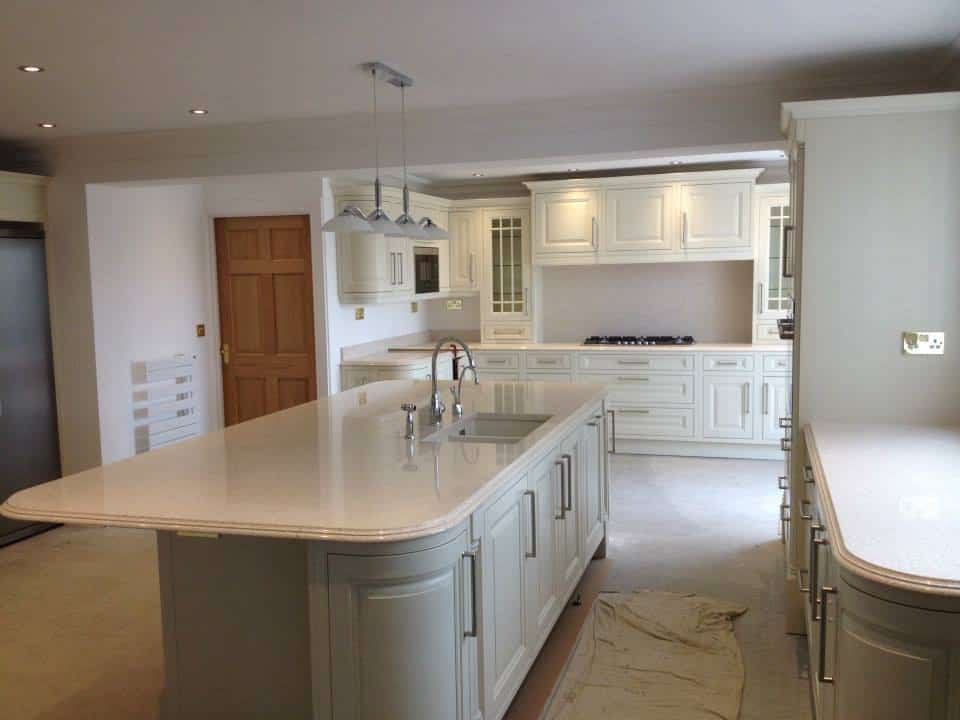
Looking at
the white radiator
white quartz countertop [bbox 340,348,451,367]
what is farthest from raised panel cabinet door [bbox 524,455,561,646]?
the white radiator

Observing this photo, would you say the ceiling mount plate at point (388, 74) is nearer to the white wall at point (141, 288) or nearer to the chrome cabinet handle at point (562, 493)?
the chrome cabinet handle at point (562, 493)

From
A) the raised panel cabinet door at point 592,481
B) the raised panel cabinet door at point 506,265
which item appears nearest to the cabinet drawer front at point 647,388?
the raised panel cabinet door at point 506,265

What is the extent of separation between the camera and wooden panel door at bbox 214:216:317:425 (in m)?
6.18

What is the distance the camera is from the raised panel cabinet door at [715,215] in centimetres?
657

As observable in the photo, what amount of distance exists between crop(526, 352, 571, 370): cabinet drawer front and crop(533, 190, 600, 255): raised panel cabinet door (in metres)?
0.84

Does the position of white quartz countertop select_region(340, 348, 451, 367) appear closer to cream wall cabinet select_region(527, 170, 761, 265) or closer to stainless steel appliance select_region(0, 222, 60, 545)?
cream wall cabinet select_region(527, 170, 761, 265)

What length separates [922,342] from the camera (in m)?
3.24

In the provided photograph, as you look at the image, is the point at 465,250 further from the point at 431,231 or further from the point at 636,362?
the point at 431,231

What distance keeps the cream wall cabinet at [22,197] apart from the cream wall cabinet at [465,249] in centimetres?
325

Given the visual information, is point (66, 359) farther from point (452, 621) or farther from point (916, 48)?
point (916, 48)

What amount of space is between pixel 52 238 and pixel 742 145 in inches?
161

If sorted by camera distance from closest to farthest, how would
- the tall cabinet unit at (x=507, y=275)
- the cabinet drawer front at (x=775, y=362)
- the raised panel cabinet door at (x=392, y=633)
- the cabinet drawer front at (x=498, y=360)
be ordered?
1. the raised panel cabinet door at (x=392, y=633)
2. the cabinet drawer front at (x=775, y=362)
3. the cabinet drawer front at (x=498, y=360)
4. the tall cabinet unit at (x=507, y=275)

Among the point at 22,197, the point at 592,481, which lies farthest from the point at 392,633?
the point at 22,197

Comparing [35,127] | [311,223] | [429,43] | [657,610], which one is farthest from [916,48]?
[35,127]
